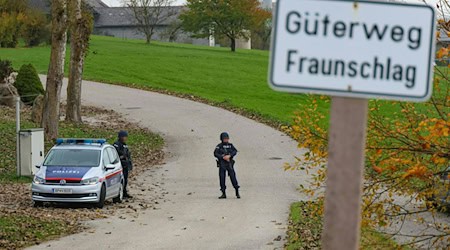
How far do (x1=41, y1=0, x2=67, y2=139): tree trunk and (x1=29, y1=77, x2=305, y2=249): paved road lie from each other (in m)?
4.24

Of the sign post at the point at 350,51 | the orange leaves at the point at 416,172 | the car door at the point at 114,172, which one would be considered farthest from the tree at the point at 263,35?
the sign post at the point at 350,51

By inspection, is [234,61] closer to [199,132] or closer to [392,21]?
[199,132]

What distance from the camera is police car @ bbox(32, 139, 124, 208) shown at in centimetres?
2169

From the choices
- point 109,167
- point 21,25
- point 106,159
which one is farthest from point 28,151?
point 21,25

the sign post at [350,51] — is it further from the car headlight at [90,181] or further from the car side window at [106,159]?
the car side window at [106,159]

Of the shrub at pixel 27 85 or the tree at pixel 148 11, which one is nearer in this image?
the shrub at pixel 27 85

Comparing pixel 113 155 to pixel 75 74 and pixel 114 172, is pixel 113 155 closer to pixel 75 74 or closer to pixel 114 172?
pixel 114 172

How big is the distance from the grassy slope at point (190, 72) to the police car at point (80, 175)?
773 inches

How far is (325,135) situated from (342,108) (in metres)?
8.04

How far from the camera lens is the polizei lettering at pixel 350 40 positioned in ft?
13.4

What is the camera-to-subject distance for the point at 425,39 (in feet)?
13.5

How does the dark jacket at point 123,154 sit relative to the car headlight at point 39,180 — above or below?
above

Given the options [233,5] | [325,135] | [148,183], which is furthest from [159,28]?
[325,135]

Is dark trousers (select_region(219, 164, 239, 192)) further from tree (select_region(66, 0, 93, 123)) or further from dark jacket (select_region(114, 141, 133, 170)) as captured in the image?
tree (select_region(66, 0, 93, 123))
